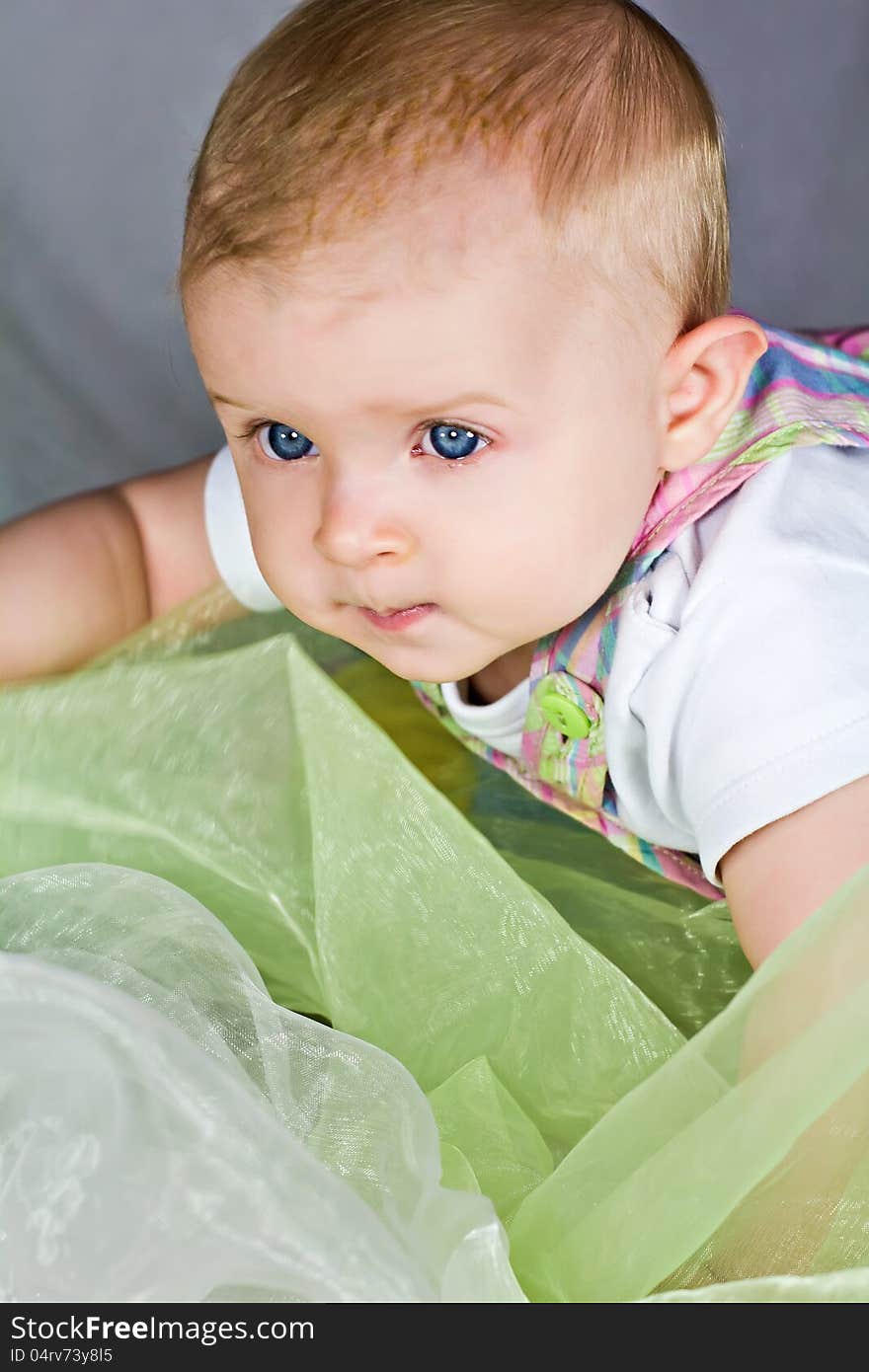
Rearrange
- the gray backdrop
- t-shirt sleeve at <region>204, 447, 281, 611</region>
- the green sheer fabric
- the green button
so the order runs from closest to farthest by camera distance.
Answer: the green sheer fabric, the green button, t-shirt sleeve at <region>204, 447, 281, 611</region>, the gray backdrop

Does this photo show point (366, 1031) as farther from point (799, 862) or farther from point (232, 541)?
point (232, 541)

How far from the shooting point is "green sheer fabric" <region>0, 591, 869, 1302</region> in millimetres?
454

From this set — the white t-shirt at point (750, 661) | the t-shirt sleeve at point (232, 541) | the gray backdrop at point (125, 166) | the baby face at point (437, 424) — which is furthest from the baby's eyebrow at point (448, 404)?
the gray backdrop at point (125, 166)

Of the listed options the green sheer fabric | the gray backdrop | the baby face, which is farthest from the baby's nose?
the gray backdrop

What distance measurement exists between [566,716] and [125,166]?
2.06 ft

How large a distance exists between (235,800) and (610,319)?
25cm

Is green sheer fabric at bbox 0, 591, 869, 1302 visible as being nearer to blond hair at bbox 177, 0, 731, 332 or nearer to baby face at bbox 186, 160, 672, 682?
baby face at bbox 186, 160, 672, 682

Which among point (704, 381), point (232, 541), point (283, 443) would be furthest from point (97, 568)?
point (704, 381)

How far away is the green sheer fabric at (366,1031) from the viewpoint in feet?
1.49

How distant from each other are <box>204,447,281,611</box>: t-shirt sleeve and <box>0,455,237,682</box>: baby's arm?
0.5 inches
